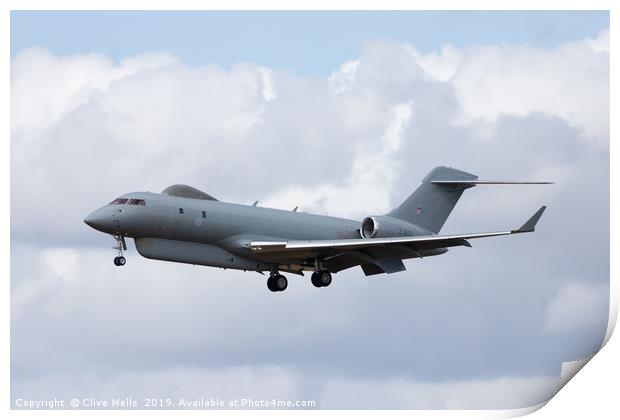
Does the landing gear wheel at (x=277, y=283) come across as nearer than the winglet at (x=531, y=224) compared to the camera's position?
No

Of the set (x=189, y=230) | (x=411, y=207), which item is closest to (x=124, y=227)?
(x=189, y=230)

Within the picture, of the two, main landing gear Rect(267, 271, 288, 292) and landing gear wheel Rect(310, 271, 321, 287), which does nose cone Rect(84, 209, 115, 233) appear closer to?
main landing gear Rect(267, 271, 288, 292)

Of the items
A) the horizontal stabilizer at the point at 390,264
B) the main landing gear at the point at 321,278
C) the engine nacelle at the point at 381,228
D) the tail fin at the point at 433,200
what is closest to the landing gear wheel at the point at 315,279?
the main landing gear at the point at 321,278

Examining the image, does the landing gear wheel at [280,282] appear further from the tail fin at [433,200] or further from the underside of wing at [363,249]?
the tail fin at [433,200]

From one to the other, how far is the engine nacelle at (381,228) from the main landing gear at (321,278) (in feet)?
7.74

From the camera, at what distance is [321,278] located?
5884 cm

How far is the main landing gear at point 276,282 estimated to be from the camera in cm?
5872

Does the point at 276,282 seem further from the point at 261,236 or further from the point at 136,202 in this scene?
the point at 136,202

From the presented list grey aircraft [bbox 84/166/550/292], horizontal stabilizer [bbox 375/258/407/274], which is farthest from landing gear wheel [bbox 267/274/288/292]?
horizontal stabilizer [bbox 375/258/407/274]

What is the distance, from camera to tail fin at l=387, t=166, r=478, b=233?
2504 inches

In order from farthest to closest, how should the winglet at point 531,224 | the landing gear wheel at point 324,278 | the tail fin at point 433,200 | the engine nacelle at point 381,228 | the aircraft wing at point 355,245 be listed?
the tail fin at point 433,200, the engine nacelle at point 381,228, the landing gear wheel at point 324,278, the aircraft wing at point 355,245, the winglet at point 531,224

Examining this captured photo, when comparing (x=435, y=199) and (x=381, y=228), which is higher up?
(x=435, y=199)

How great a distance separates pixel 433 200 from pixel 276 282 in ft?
30.6

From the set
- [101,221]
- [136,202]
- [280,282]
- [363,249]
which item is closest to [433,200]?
[363,249]
